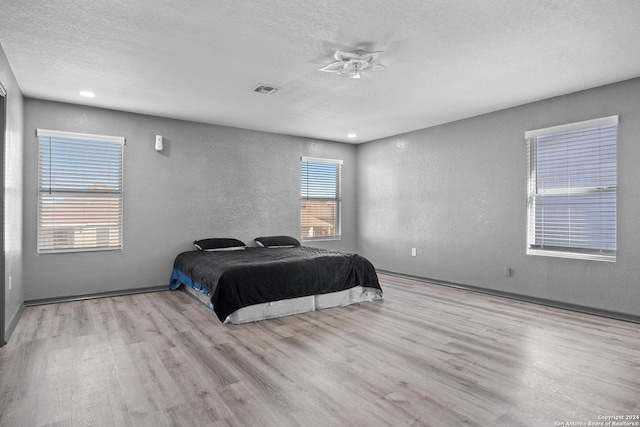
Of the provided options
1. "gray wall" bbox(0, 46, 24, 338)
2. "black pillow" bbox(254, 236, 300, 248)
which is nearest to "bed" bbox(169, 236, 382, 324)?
"black pillow" bbox(254, 236, 300, 248)

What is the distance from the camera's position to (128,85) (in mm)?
3939

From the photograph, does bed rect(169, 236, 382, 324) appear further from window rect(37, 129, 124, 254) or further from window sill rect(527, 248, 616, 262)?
window sill rect(527, 248, 616, 262)

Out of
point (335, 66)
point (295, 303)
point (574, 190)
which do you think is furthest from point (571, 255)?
point (335, 66)

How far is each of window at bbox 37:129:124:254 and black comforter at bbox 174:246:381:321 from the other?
115 cm

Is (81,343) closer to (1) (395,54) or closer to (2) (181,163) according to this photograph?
(2) (181,163)

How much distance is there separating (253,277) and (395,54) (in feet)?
8.25

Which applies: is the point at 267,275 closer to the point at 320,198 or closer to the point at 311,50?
the point at 311,50

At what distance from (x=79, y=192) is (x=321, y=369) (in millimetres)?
3955

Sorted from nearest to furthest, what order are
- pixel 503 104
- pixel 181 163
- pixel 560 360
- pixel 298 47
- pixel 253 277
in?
pixel 560 360 < pixel 298 47 < pixel 253 277 < pixel 503 104 < pixel 181 163

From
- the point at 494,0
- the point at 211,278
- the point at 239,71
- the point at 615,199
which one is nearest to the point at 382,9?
the point at 494,0

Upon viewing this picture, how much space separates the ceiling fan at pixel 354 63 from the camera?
3.12 meters

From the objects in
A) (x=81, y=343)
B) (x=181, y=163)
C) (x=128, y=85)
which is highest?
(x=128, y=85)

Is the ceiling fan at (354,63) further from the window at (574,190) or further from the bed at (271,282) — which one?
the window at (574,190)

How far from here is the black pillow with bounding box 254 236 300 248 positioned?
19.5 feet
